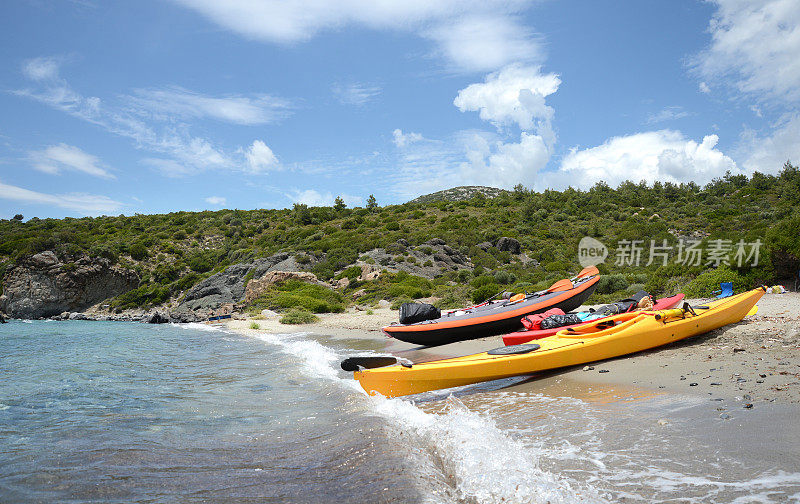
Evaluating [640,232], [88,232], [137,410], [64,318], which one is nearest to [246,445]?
[137,410]

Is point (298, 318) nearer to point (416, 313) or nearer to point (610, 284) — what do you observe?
point (416, 313)

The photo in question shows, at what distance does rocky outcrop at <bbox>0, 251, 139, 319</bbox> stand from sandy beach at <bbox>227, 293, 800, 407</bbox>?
3648cm

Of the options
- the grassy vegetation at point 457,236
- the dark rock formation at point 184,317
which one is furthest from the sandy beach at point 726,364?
the dark rock formation at point 184,317

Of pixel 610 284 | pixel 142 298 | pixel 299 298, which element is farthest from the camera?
pixel 142 298

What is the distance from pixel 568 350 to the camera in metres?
6.29

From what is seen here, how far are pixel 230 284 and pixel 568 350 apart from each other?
2840 cm

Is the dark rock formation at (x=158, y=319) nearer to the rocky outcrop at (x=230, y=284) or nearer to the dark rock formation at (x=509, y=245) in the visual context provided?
the rocky outcrop at (x=230, y=284)

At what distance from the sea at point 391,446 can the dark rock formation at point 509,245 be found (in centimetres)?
2700

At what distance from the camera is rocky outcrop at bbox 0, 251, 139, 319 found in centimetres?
3397

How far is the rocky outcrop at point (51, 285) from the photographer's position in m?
34.0

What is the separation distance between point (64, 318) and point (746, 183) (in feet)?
209

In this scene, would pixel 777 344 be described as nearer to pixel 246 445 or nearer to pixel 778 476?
pixel 778 476

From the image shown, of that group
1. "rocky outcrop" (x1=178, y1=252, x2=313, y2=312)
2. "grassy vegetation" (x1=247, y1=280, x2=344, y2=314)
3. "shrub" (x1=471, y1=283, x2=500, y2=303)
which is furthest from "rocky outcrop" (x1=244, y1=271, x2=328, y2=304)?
"shrub" (x1=471, y1=283, x2=500, y2=303)

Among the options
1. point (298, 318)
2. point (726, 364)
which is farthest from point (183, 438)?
point (298, 318)
